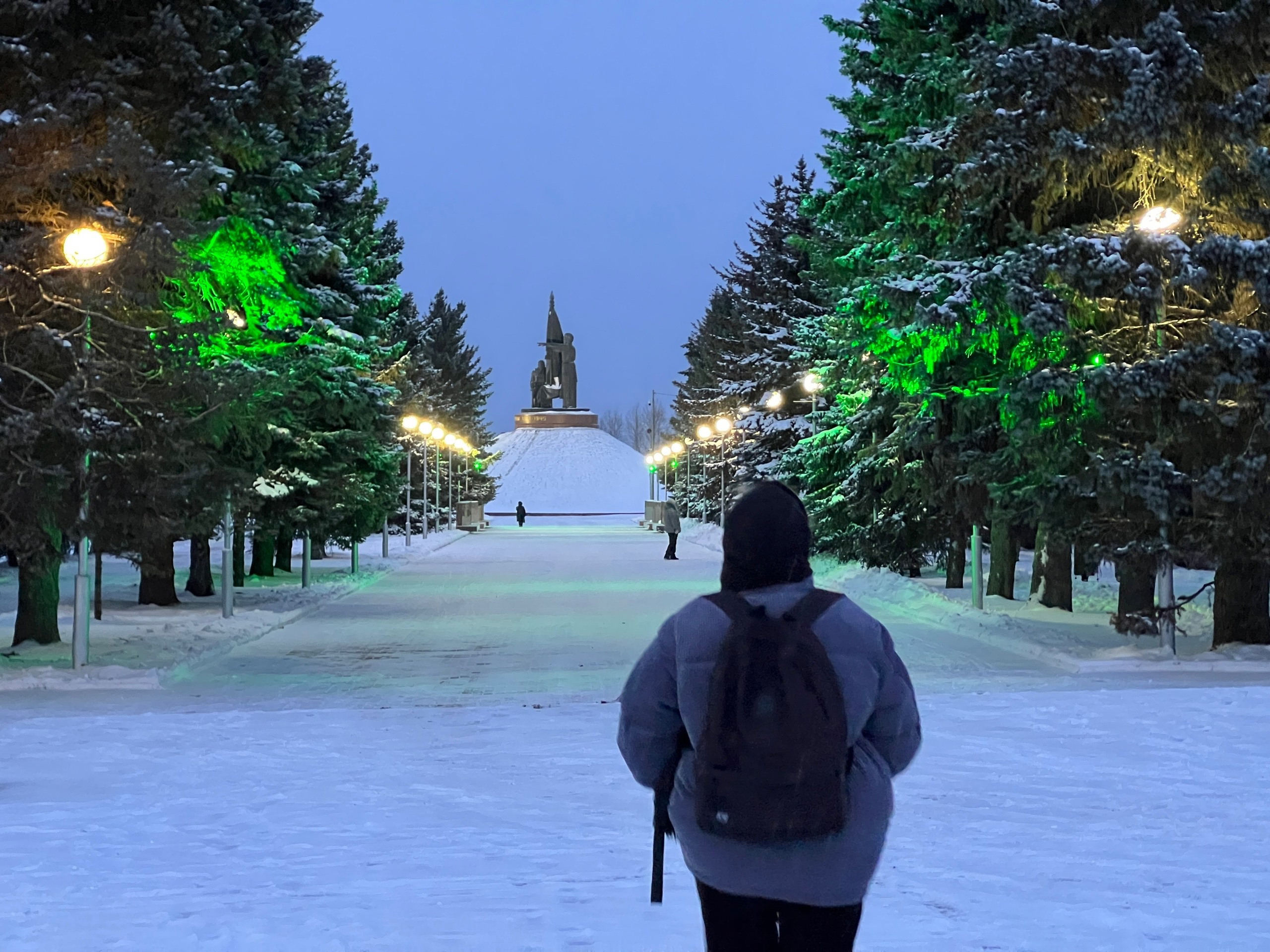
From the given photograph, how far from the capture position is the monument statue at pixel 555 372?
4882 inches

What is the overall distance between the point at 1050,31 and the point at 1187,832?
37.8 feet

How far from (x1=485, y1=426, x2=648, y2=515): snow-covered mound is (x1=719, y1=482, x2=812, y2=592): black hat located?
361 feet

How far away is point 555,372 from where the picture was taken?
413ft

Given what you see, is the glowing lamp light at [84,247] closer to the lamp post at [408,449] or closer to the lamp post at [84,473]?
the lamp post at [84,473]

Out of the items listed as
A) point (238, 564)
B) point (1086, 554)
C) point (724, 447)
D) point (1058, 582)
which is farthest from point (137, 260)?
point (724, 447)

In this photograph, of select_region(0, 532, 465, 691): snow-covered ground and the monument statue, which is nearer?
select_region(0, 532, 465, 691): snow-covered ground

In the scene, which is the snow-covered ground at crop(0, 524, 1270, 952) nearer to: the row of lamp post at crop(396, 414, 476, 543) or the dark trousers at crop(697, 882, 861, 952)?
the dark trousers at crop(697, 882, 861, 952)

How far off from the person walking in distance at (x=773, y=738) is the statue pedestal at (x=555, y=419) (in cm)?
12244

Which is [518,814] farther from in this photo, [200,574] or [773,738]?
[200,574]

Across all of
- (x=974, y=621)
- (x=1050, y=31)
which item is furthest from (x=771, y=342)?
(x=1050, y=31)

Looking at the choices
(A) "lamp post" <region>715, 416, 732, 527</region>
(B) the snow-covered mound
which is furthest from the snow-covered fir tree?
(B) the snow-covered mound

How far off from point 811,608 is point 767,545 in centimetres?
21

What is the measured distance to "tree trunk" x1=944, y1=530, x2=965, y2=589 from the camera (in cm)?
2741

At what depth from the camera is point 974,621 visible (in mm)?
20375
